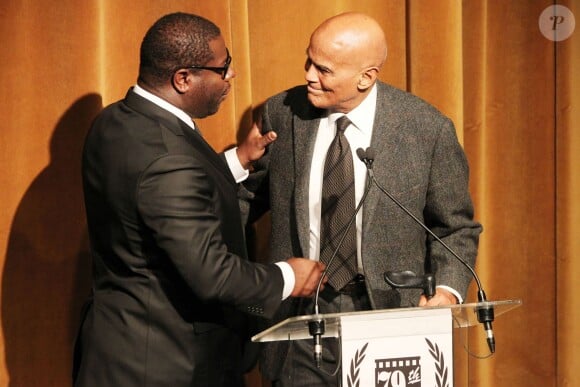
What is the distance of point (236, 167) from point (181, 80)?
1.96 feet

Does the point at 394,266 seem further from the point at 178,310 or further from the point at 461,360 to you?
the point at 178,310

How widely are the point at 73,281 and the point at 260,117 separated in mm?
851

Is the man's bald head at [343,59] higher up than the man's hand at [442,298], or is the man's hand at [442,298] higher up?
the man's bald head at [343,59]

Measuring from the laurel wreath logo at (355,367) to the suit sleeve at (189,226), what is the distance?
38 centimetres

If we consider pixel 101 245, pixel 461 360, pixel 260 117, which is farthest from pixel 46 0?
pixel 461 360

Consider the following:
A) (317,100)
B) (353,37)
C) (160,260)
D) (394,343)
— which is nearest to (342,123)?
(317,100)

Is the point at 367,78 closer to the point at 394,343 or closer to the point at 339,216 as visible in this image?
the point at 339,216

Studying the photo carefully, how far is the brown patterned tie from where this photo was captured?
286 centimetres

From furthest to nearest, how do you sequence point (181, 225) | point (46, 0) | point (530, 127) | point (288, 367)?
point (530, 127) < point (46, 0) < point (288, 367) < point (181, 225)

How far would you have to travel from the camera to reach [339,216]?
2865 millimetres

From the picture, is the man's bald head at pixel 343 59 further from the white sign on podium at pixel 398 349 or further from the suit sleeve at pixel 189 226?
the white sign on podium at pixel 398 349

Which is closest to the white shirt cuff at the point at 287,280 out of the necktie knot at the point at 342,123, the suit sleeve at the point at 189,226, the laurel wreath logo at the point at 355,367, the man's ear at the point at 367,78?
the suit sleeve at the point at 189,226

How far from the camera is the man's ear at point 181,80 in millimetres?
2562

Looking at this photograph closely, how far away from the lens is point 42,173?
3211mm
